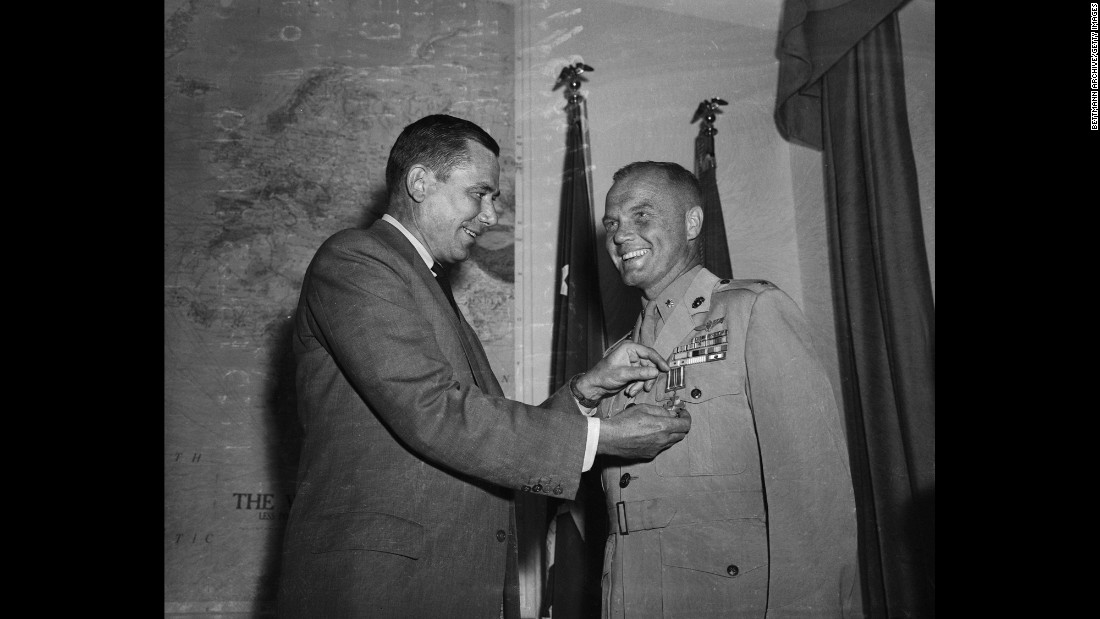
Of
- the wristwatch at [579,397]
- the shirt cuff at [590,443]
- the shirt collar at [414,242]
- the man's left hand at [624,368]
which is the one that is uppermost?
the shirt collar at [414,242]

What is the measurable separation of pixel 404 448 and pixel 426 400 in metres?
0.16

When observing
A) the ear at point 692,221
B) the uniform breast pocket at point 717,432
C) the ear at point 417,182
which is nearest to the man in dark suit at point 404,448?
the uniform breast pocket at point 717,432

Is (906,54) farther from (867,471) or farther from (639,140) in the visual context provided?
(867,471)

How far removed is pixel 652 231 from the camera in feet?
8.46

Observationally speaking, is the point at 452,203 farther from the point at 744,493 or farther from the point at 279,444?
the point at 279,444

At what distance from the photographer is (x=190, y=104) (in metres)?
3.81

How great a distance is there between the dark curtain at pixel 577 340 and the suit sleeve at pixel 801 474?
3.26ft

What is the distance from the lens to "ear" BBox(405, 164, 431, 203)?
2.40 meters

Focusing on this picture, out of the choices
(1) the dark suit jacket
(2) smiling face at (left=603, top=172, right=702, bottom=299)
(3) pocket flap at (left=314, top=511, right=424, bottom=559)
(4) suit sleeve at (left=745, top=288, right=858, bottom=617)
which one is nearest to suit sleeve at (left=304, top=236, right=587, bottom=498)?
(1) the dark suit jacket

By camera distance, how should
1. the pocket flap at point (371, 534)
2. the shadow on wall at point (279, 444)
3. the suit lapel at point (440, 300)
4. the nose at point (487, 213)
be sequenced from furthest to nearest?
the shadow on wall at point (279, 444) → the nose at point (487, 213) → the suit lapel at point (440, 300) → the pocket flap at point (371, 534)

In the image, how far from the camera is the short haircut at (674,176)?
8.61ft

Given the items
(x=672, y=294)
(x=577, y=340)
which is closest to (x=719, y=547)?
(x=672, y=294)

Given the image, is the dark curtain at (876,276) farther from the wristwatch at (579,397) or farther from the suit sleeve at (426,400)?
the suit sleeve at (426,400)
